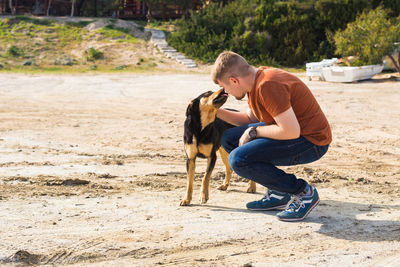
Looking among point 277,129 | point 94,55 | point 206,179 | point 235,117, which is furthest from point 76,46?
point 277,129

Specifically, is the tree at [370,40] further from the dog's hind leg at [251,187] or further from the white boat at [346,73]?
the dog's hind leg at [251,187]

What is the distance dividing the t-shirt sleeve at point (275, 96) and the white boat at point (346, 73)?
1224cm

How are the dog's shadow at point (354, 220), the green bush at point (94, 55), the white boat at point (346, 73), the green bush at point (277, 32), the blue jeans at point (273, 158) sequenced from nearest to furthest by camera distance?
the dog's shadow at point (354, 220) → the blue jeans at point (273, 158) → the white boat at point (346, 73) → the green bush at point (94, 55) → the green bush at point (277, 32)

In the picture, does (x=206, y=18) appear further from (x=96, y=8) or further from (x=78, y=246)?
(x=78, y=246)

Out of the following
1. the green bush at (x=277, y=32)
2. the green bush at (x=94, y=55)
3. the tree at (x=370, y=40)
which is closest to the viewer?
the tree at (x=370, y=40)

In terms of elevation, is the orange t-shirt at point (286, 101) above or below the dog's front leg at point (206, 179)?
above

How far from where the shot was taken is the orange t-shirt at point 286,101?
3.84m

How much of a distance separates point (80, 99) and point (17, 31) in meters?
15.7

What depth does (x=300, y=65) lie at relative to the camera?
76.1 feet

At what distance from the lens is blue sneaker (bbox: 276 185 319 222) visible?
4.40 m

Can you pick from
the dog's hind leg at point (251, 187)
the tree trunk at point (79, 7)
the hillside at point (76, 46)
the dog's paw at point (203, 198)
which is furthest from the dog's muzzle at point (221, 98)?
the tree trunk at point (79, 7)

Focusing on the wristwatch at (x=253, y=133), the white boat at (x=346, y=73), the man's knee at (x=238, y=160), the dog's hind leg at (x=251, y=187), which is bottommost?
the dog's hind leg at (x=251, y=187)

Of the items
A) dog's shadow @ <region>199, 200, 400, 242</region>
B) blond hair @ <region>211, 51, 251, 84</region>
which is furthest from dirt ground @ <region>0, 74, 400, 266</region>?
blond hair @ <region>211, 51, 251, 84</region>

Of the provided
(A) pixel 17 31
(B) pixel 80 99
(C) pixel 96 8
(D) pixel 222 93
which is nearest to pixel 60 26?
(A) pixel 17 31
